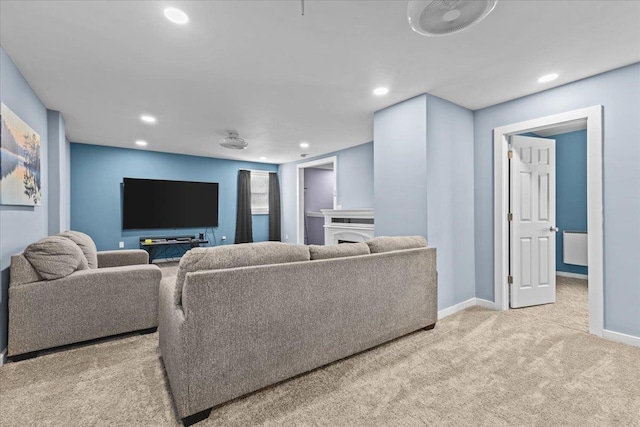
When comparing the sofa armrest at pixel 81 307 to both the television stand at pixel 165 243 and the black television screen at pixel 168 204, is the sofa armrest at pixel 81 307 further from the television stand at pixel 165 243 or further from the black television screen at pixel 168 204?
the black television screen at pixel 168 204

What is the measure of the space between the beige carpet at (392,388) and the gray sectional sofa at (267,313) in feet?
0.43

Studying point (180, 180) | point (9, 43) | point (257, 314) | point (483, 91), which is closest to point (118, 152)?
point (180, 180)

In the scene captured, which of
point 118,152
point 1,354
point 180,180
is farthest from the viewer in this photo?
point 180,180

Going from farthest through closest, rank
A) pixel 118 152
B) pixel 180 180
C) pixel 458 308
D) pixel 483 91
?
pixel 180 180, pixel 118 152, pixel 458 308, pixel 483 91

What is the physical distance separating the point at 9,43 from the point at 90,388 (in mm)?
2484

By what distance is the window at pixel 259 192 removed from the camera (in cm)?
736

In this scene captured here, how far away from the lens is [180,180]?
6.38m

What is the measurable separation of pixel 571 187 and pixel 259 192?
6.16 m

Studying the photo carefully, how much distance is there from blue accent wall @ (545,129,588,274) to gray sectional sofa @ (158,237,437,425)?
414 cm

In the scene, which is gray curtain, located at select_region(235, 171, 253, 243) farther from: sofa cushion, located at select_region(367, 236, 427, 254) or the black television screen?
sofa cushion, located at select_region(367, 236, 427, 254)

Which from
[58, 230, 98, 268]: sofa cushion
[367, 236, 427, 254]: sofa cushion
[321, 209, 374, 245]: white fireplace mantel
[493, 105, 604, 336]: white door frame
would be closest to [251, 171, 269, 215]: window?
[321, 209, 374, 245]: white fireplace mantel

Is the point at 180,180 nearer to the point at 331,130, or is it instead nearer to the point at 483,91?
the point at 331,130

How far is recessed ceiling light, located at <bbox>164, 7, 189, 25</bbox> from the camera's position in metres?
1.82

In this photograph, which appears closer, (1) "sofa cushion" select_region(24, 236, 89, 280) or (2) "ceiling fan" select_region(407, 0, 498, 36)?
(2) "ceiling fan" select_region(407, 0, 498, 36)
